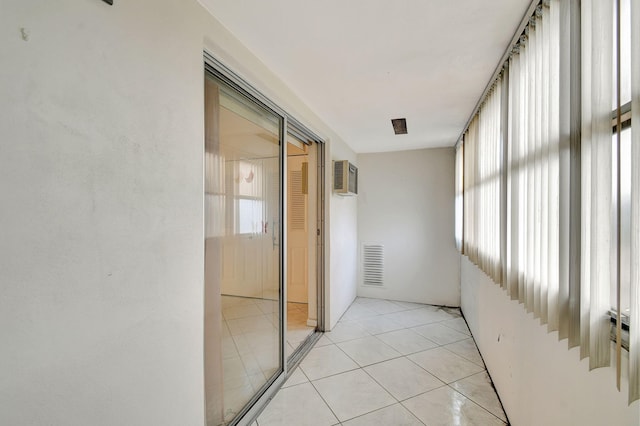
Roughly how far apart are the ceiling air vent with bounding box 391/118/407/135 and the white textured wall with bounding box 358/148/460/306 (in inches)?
42.0

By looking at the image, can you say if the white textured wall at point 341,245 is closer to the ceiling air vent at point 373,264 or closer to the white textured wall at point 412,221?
the ceiling air vent at point 373,264

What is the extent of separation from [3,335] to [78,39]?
86 cm

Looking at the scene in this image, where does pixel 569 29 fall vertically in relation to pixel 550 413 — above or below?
above

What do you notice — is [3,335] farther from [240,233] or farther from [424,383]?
[424,383]

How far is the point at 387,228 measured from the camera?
4621mm

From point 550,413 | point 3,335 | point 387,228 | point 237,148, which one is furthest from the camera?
point 387,228

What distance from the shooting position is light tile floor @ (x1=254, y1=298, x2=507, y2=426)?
1.94m

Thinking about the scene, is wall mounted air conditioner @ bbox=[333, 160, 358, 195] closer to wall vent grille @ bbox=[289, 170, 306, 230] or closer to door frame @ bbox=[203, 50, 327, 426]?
door frame @ bbox=[203, 50, 327, 426]

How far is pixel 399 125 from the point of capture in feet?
10.8

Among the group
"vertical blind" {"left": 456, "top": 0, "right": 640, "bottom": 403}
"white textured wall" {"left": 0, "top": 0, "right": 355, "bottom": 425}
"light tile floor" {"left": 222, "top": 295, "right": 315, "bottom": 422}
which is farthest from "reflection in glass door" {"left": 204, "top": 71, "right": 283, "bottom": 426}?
"vertical blind" {"left": 456, "top": 0, "right": 640, "bottom": 403}

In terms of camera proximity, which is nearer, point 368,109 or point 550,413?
point 550,413

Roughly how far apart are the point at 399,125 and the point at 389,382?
2.63 m

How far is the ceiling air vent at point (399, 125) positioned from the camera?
10.2ft

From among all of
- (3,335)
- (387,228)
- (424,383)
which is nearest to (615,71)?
(3,335)
